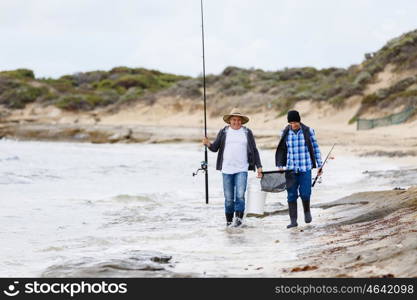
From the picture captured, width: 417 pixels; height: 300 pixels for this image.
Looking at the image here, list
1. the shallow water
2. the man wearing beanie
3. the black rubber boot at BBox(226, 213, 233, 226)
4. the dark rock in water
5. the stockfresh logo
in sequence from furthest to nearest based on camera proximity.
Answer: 1. the black rubber boot at BBox(226, 213, 233, 226)
2. the man wearing beanie
3. the shallow water
4. the dark rock in water
5. the stockfresh logo

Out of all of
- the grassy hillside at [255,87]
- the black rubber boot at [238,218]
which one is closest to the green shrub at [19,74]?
the grassy hillside at [255,87]

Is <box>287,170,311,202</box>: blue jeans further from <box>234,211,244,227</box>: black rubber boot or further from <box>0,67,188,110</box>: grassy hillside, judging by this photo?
<box>0,67,188,110</box>: grassy hillside

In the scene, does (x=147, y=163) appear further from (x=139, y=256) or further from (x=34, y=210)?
(x=139, y=256)

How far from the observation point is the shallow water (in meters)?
5.97

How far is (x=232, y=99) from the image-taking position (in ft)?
159

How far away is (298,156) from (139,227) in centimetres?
209

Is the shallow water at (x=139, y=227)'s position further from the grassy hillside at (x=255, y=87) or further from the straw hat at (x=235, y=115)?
the grassy hillside at (x=255, y=87)

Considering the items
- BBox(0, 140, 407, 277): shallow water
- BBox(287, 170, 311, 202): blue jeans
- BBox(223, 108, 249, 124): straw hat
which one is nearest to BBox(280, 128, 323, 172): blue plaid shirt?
BBox(287, 170, 311, 202): blue jeans

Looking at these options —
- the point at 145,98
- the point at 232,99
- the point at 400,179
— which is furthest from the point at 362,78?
the point at 400,179

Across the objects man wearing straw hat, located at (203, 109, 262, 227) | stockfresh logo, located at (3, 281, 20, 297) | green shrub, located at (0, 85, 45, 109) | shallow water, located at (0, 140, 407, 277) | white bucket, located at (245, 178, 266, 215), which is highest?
green shrub, located at (0, 85, 45, 109)

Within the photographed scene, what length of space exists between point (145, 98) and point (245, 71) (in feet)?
33.7

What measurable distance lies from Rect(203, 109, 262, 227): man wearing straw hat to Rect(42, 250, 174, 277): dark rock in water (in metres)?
2.17

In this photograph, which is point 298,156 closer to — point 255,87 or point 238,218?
point 238,218

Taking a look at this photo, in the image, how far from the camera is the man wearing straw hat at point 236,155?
8234 millimetres
